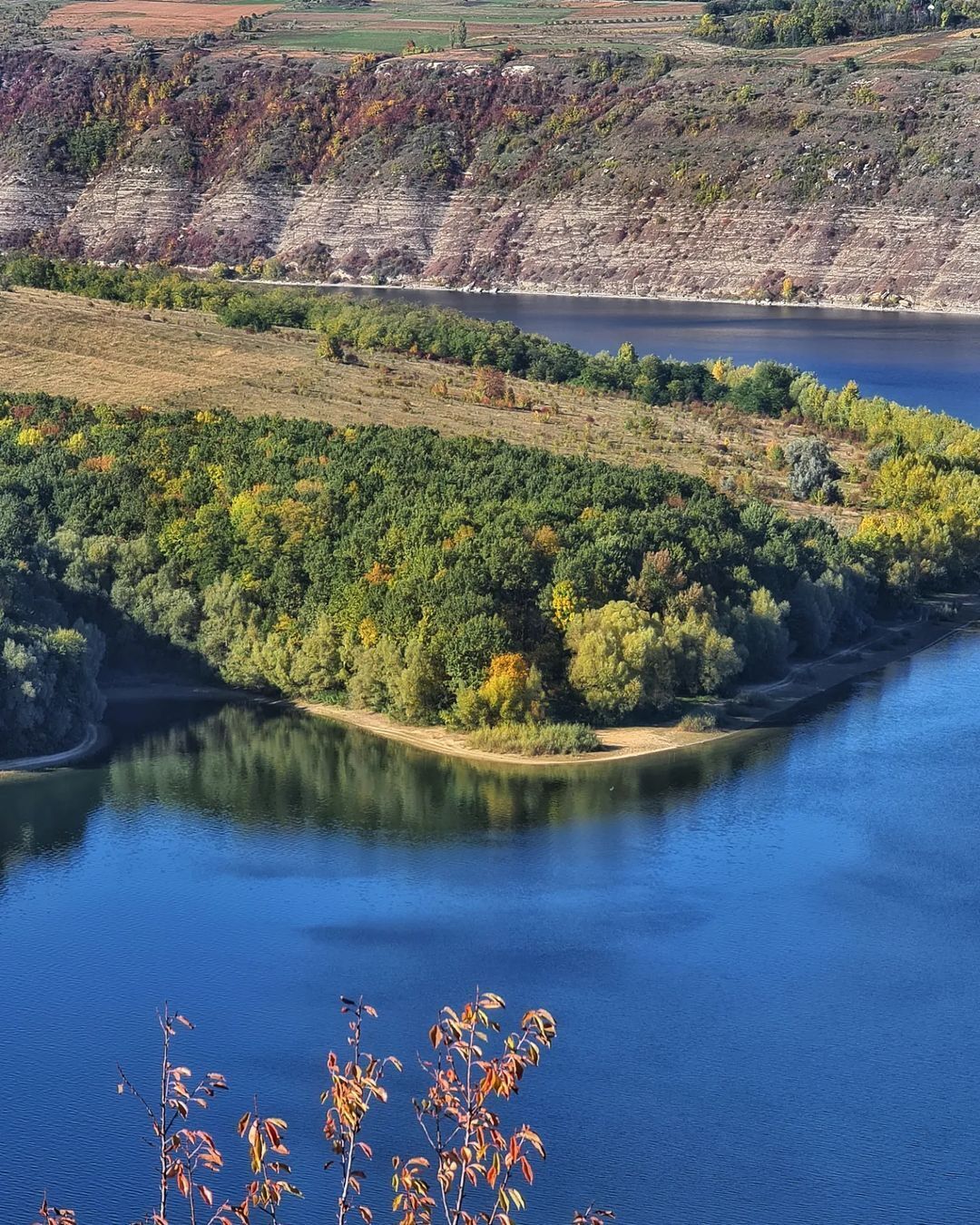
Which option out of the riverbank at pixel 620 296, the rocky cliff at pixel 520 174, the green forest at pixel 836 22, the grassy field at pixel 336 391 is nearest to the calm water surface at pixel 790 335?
the riverbank at pixel 620 296

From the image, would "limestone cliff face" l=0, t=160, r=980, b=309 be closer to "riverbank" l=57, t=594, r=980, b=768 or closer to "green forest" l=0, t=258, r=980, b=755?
"green forest" l=0, t=258, r=980, b=755

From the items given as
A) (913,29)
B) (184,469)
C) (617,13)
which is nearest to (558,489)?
(184,469)

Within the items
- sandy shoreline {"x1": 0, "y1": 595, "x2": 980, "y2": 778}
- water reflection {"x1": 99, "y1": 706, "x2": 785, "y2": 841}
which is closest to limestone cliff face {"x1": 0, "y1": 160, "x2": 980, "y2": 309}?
sandy shoreline {"x1": 0, "y1": 595, "x2": 980, "y2": 778}

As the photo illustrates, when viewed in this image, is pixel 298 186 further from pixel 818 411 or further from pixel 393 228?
pixel 818 411

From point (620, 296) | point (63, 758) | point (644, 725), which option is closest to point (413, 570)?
point (644, 725)

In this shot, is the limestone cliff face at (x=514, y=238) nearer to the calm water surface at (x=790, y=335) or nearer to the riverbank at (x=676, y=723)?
the calm water surface at (x=790, y=335)

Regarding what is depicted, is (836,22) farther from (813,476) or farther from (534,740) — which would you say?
(534,740)
